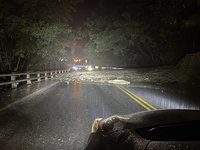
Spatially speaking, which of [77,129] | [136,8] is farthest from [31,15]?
[77,129]

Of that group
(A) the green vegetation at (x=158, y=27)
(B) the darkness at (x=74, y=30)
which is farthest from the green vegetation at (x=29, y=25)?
(A) the green vegetation at (x=158, y=27)

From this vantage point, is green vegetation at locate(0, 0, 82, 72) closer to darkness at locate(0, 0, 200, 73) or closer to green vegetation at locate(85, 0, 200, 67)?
darkness at locate(0, 0, 200, 73)

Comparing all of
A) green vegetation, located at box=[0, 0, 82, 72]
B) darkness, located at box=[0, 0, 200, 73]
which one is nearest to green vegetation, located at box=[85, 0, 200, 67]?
darkness, located at box=[0, 0, 200, 73]

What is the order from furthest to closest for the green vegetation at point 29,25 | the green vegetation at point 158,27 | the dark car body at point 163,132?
the green vegetation at point 29,25 → the green vegetation at point 158,27 → the dark car body at point 163,132

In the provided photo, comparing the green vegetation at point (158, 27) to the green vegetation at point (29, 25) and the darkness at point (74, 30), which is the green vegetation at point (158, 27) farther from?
the green vegetation at point (29, 25)

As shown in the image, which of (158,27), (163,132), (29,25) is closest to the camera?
(163,132)

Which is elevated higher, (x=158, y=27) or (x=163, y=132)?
(x=158, y=27)

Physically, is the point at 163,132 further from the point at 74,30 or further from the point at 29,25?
the point at 74,30

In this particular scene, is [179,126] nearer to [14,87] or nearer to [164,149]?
[164,149]

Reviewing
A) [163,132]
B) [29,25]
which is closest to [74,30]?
[29,25]

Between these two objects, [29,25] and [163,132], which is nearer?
[163,132]

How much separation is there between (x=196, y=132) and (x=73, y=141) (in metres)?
2.87

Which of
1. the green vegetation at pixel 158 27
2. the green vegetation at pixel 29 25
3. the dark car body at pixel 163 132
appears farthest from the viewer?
the green vegetation at pixel 29 25

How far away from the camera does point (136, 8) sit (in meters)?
28.5
